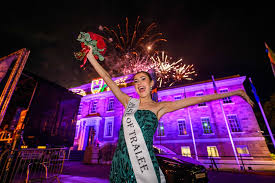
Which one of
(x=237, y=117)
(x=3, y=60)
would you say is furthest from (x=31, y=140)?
(x=237, y=117)

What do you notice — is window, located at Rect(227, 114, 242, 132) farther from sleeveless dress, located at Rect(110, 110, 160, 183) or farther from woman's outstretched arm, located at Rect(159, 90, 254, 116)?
sleeveless dress, located at Rect(110, 110, 160, 183)

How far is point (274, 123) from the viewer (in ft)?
68.0

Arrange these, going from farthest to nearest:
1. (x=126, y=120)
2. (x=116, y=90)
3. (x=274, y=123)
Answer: (x=274, y=123) → (x=116, y=90) → (x=126, y=120)

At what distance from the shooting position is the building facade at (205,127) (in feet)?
45.4

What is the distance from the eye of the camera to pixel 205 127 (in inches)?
637

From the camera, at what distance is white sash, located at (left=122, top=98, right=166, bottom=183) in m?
1.18

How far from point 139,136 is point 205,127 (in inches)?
698

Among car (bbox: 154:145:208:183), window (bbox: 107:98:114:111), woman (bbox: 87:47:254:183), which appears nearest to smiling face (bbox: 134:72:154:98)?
woman (bbox: 87:47:254:183)

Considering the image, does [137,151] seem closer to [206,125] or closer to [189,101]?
[189,101]

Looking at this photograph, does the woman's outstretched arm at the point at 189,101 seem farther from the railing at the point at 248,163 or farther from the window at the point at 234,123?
the window at the point at 234,123

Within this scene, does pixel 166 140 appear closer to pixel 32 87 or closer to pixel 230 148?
pixel 230 148

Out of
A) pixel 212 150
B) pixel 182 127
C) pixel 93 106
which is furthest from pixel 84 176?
pixel 93 106

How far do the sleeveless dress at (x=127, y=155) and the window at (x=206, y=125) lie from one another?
17518 mm

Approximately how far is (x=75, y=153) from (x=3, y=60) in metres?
13.8
